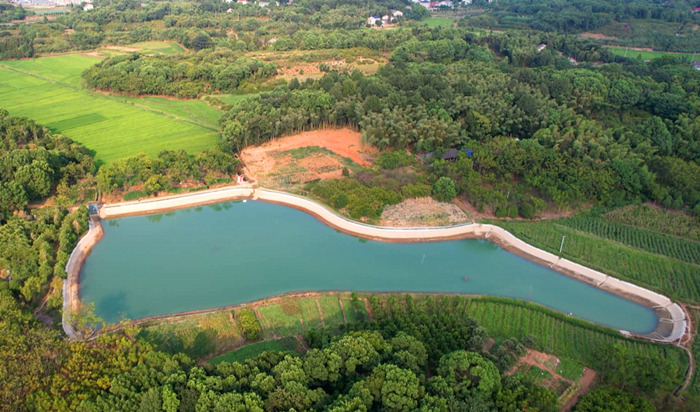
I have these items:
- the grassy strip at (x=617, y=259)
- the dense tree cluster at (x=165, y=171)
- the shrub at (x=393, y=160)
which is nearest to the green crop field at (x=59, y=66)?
the dense tree cluster at (x=165, y=171)

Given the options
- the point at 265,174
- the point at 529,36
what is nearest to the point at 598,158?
the point at 265,174

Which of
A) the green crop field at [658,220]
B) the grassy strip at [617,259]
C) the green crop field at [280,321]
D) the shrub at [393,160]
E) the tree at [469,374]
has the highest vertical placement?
the shrub at [393,160]

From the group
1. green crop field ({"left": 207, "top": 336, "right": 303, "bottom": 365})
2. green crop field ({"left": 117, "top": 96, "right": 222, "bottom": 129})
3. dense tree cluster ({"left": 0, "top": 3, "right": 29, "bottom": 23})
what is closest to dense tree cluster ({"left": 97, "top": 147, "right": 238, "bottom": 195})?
green crop field ({"left": 117, "top": 96, "right": 222, "bottom": 129})

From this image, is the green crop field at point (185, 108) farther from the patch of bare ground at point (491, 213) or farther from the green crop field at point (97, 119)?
the patch of bare ground at point (491, 213)

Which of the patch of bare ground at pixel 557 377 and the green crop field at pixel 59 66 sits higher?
the green crop field at pixel 59 66

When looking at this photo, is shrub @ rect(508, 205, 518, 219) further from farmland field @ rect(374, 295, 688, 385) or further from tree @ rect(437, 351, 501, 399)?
tree @ rect(437, 351, 501, 399)

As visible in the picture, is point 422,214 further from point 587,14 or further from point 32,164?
point 587,14

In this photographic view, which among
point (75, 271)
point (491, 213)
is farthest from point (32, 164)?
point (491, 213)
